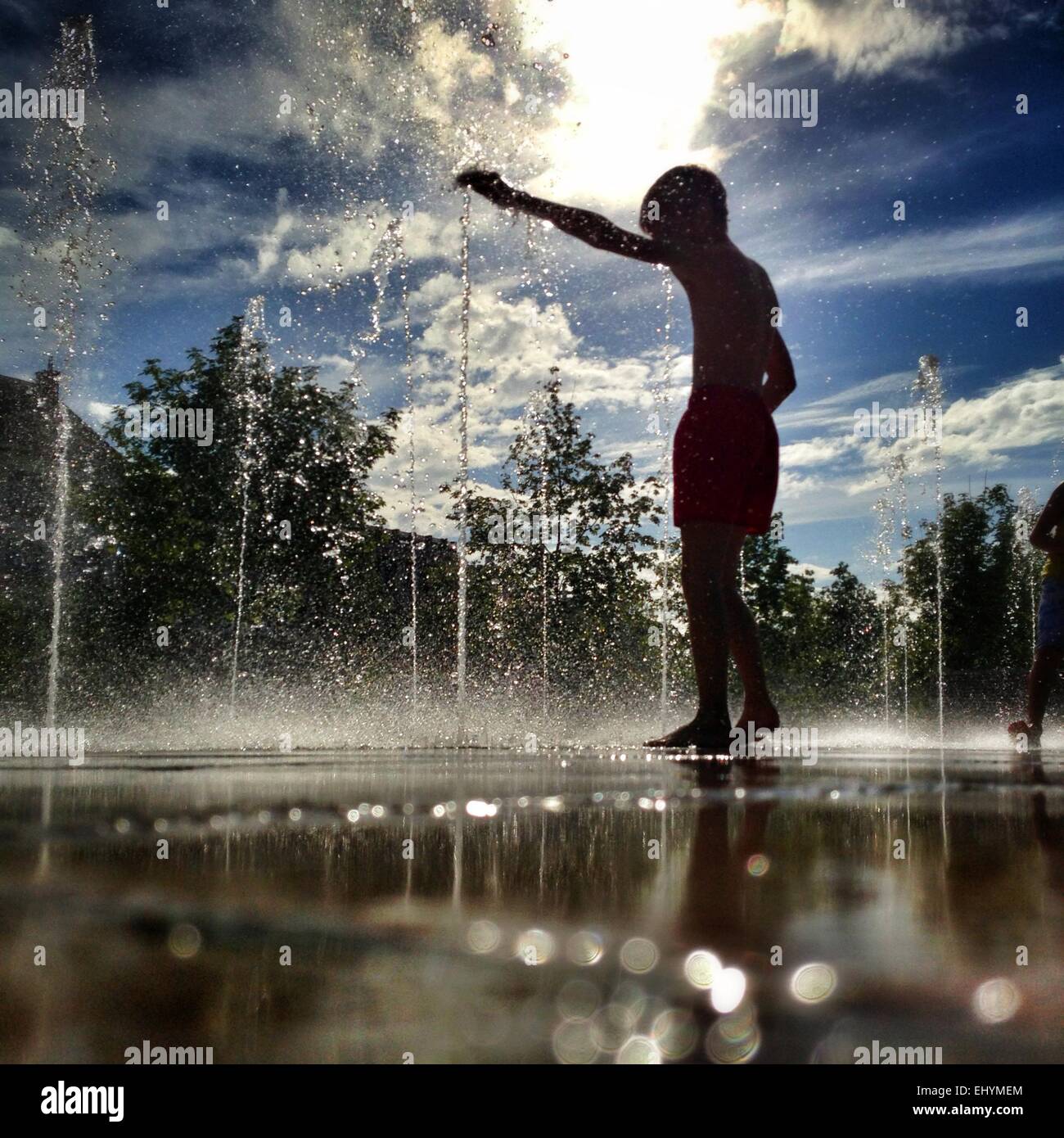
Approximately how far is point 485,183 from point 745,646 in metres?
1.73

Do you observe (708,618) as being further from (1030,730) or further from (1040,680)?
(1040,680)

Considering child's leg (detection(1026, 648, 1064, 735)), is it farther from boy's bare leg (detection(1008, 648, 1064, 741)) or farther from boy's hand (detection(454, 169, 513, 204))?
boy's hand (detection(454, 169, 513, 204))

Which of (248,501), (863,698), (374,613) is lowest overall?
(863,698)

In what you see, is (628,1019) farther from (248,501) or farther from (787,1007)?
(248,501)

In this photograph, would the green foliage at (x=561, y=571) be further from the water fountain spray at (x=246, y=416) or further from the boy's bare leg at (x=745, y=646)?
the boy's bare leg at (x=745, y=646)

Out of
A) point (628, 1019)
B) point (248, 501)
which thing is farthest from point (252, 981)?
point (248, 501)

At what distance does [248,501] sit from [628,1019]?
66.6ft

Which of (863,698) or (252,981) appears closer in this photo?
(252,981)

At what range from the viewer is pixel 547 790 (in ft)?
5.51

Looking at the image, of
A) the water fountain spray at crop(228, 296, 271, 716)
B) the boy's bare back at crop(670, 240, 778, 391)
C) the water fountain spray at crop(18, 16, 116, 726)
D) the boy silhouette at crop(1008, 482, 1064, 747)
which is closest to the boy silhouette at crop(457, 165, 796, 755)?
the boy's bare back at crop(670, 240, 778, 391)

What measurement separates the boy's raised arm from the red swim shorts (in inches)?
20.7

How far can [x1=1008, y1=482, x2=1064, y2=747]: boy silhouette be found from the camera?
4.50 meters

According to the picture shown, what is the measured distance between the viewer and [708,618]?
306cm
